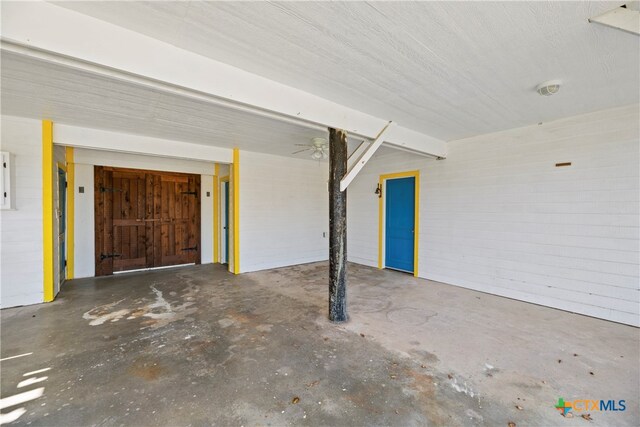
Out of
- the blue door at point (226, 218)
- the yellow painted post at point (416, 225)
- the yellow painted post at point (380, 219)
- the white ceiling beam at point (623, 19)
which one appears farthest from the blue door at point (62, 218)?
the white ceiling beam at point (623, 19)

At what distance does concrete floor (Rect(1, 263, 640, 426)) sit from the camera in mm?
1821

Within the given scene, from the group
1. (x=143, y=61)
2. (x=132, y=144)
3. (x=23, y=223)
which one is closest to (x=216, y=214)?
(x=132, y=144)

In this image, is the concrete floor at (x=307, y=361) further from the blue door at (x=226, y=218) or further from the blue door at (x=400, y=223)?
the blue door at (x=226, y=218)

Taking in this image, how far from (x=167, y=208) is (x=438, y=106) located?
19.4 feet

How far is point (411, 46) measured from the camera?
2100 mm

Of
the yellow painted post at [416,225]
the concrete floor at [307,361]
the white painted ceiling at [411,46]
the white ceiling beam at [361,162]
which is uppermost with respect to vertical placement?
the white painted ceiling at [411,46]

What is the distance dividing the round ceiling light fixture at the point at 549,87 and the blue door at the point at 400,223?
290 cm

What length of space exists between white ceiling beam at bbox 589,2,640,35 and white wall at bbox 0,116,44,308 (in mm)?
6168

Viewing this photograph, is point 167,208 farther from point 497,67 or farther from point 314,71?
point 497,67

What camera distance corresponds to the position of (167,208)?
20.2 ft

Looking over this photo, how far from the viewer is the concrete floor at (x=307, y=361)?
1.82 meters

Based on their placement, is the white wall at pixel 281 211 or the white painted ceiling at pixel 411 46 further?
the white wall at pixel 281 211

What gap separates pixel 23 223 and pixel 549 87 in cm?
663

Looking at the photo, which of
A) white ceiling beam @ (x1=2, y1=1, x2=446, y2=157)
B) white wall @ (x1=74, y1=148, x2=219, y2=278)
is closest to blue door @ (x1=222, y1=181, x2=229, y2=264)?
white wall @ (x1=74, y1=148, x2=219, y2=278)
